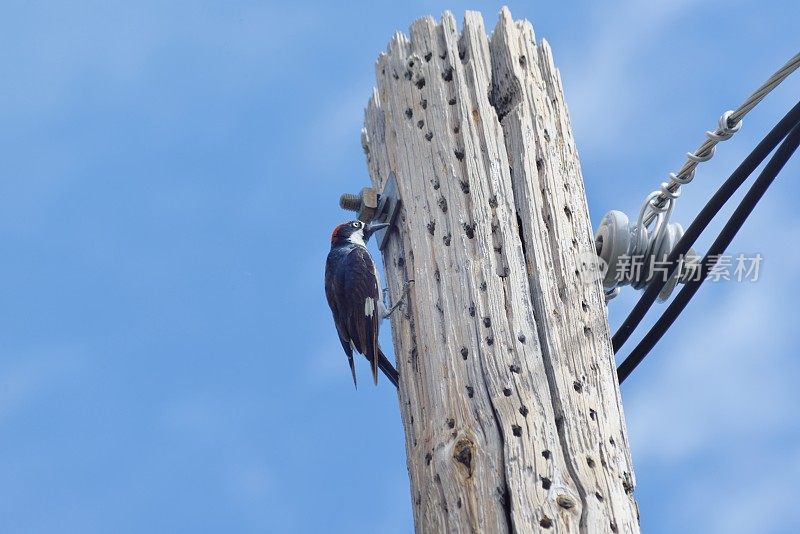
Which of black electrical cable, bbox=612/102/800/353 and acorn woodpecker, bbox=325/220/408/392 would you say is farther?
acorn woodpecker, bbox=325/220/408/392

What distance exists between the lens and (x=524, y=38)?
3.93 m

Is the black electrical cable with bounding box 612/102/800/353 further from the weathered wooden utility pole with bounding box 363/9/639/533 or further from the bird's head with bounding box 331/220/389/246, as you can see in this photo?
the bird's head with bounding box 331/220/389/246

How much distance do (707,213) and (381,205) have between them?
1121 mm

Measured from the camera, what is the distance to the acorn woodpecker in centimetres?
451

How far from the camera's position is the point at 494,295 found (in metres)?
3.32

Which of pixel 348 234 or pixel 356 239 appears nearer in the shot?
pixel 356 239

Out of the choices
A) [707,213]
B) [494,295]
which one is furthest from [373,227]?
[707,213]

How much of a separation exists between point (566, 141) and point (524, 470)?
48.9 inches

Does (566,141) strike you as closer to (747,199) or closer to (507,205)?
(507,205)

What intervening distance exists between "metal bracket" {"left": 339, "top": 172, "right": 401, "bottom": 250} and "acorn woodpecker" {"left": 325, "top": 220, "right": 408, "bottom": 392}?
0.11m

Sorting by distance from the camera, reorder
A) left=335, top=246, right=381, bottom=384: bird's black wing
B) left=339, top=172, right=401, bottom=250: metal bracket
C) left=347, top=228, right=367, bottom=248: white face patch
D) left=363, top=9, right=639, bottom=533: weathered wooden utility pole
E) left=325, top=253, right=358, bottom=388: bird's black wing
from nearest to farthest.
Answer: left=363, top=9, right=639, bottom=533: weathered wooden utility pole
left=339, top=172, right=401, bottom=250: metal bracket
left=335, top=246, right=381, bottom=384: bird's black wing
left=325, top=253, right=358, bottom=388: bird's black wing
left=347, top=228, right=367, bottom=248: white face patch

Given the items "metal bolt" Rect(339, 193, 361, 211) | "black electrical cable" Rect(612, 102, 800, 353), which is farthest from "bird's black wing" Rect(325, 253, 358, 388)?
"black electrical cable" Rect(612, 102, 800, 353)

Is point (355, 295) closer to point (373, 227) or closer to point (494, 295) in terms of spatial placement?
point (373, 227)

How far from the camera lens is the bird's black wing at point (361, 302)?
4.50m
